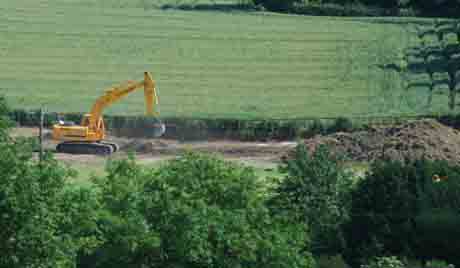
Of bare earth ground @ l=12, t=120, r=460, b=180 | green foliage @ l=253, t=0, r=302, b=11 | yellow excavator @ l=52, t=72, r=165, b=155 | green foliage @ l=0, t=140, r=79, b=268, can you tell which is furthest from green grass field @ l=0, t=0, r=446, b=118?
green foliage @ l=0, t=140, r=79, b=268

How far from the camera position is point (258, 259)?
20906mm

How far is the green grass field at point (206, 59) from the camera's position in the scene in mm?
48750

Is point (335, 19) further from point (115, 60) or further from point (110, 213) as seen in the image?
point (110, 213)

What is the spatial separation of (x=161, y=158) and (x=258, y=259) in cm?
1859

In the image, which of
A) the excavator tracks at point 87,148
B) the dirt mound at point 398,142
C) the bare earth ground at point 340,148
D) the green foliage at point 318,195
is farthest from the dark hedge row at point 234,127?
the green foliage at point 318,195

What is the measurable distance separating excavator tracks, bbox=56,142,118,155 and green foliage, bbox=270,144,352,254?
14.0m

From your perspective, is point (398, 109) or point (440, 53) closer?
point (398, 109)

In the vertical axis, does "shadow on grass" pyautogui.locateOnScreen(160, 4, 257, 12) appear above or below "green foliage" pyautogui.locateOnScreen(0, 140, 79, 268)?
above

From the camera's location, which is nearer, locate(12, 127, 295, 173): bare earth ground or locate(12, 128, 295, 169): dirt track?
locate(12, 127, 295, 173): bare earth ground

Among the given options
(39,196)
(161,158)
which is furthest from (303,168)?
(161,158)

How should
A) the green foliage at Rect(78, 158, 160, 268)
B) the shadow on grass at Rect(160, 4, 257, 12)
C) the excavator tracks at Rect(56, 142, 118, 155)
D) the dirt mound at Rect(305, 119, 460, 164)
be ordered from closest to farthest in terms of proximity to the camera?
the green foliage at Rect(78, 158, 160, 268)
the dirt mound at Rect(305, 119, 460, 164)
the excavator tracks at Rect(56, 142, 118, 155)
the shadow on grass at Rect(160, 4, 257, 12)

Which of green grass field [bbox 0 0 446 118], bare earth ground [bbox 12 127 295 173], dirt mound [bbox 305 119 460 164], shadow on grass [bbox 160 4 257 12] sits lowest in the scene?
bare earth ground [bbox 12 127 295 173]

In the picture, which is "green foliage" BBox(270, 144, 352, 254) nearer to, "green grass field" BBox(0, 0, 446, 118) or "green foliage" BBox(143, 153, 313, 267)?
"green foliage" BBox(143, 153, 313, 267)

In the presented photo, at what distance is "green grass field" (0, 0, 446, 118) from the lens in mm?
48750
